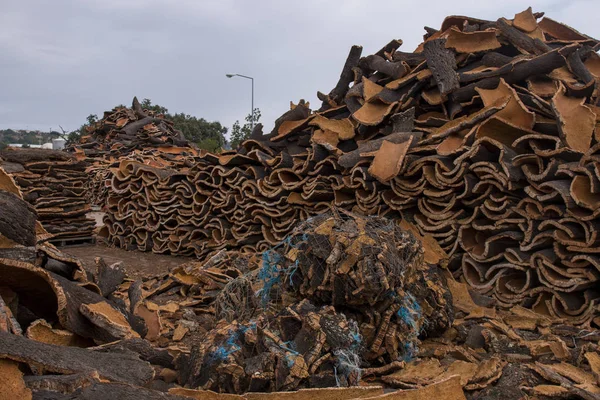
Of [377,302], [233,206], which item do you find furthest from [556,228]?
[233,206]

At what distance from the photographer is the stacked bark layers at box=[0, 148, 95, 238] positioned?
30.6 feet

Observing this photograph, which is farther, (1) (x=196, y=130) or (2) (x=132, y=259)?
(1) (x=196, y=130)

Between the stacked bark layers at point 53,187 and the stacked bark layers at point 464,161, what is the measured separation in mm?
3355

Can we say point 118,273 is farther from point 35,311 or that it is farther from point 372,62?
point 372,62

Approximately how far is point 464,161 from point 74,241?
26.1 feet

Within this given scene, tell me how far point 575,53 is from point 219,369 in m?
5.16

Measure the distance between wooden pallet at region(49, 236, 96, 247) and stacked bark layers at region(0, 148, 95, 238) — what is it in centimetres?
8

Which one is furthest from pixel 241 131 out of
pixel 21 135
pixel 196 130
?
pixel 21 135

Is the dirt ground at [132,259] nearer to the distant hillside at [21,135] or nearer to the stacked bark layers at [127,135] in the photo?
the stacked bark layers at [127,135]

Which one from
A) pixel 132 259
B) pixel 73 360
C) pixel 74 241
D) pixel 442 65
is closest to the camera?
pixel 73 360

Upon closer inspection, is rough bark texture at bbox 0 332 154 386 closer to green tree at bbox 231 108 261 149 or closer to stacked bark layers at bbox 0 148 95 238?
stacked bark layers at bbox 0 148 95 238

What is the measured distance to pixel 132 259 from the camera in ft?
27.3

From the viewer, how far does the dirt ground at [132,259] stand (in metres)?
7.40

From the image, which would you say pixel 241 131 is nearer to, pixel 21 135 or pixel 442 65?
pixel 442 65
